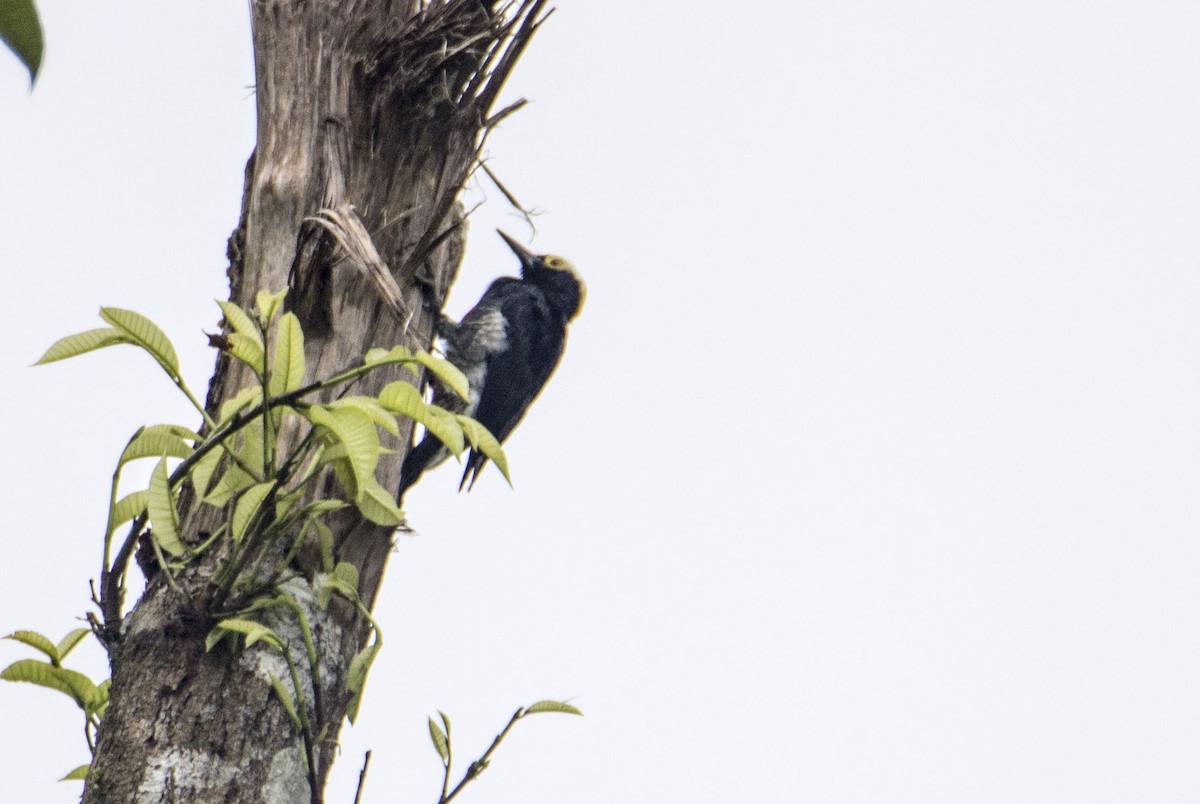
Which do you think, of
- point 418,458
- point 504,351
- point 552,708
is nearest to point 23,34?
point 552,708

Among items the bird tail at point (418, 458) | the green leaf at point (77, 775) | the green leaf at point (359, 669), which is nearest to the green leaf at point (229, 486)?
the green leaf at point (359, 669)

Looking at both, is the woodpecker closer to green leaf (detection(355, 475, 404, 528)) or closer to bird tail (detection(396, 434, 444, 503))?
bird tail (detection(396, 434, 444, 503))

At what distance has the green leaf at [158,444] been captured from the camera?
1.66 meters

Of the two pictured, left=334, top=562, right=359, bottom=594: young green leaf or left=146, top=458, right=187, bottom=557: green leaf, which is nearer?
left=146, top=458, right=187, bottom=557: green leaf

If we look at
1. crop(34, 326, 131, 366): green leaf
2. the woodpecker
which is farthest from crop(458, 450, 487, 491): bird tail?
crop(34, 326, 131, 366): green leaf

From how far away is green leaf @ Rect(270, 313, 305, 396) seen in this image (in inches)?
63.6

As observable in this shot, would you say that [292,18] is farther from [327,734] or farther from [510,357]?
[510,357]

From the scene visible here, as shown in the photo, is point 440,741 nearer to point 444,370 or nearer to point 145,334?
point 444,370

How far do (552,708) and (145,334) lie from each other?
31.9 inches

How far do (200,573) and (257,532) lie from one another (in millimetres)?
129

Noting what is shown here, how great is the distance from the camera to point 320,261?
2029mm

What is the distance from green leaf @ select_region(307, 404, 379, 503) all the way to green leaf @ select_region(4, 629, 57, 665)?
1.94 feet

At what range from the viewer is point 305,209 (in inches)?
82.7

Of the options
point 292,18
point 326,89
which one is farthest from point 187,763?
point 292,18
